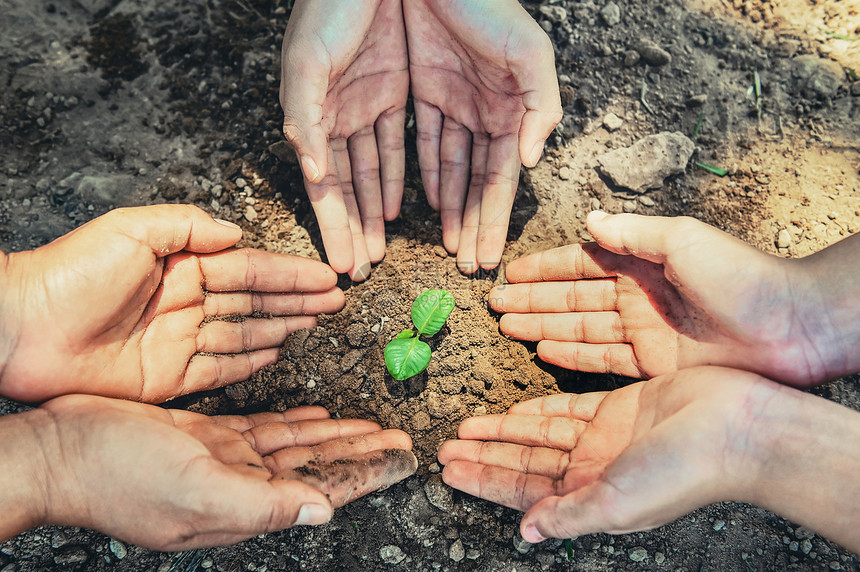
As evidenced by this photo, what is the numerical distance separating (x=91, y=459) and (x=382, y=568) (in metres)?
1.55

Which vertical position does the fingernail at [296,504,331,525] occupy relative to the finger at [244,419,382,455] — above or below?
above

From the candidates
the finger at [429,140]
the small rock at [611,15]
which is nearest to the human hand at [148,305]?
the finger at [429,140]

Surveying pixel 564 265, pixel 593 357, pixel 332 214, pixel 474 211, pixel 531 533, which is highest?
pixel 332 214

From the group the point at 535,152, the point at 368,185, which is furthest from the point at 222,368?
the point at 535,152

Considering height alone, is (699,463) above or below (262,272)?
below

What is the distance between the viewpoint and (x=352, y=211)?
3320 millimetres

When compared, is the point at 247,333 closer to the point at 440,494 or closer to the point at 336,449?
the point at 336,449

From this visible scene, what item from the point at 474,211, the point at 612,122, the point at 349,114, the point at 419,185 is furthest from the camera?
the point at 612,122

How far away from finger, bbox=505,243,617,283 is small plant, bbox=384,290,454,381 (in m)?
0.52

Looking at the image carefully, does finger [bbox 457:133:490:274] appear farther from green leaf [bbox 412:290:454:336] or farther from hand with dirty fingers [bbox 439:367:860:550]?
hand with dirty fingers [bbox 439:367:860:550]

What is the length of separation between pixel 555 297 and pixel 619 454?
1.04 metres

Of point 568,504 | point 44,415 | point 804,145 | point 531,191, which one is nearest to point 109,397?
point 44,415

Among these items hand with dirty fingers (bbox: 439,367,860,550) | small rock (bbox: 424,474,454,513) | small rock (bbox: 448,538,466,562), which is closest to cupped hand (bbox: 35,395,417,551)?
small rock (bbox: 424,474,454,513)

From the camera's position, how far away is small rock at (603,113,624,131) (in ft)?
12.4
